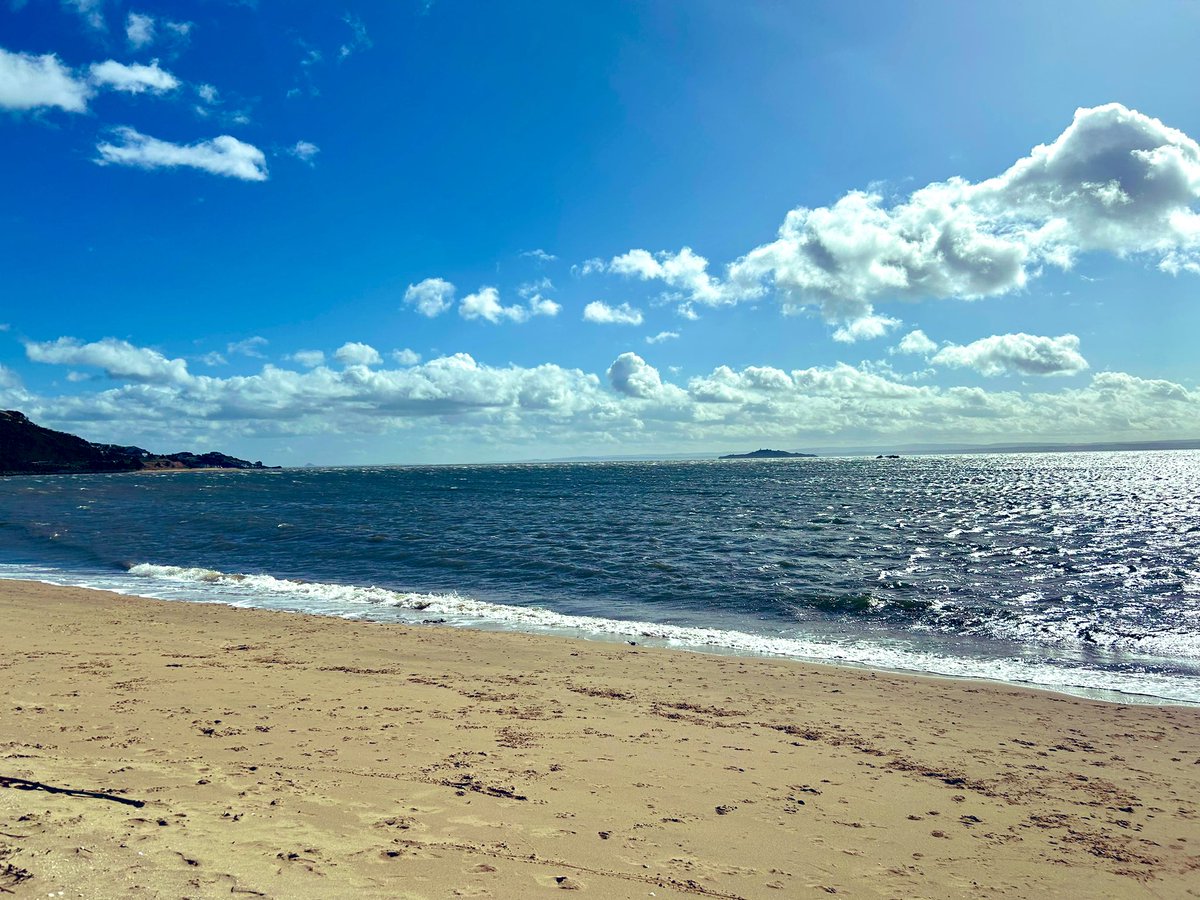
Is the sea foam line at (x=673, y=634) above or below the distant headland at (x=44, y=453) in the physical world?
below

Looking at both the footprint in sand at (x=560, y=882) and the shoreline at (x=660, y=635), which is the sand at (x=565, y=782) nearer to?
the footprint in sand at (x=560, y=882)

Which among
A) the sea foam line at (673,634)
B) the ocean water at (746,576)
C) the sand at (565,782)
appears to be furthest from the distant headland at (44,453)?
the sand at (565,782)


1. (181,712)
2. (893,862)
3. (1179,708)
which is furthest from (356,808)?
(1179,708)

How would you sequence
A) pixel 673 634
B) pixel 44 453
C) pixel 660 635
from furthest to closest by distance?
1. pixel 44 453
2. pixel 673 634
3. pixel 660 635

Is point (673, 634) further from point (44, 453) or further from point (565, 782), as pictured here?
point (44, 453)

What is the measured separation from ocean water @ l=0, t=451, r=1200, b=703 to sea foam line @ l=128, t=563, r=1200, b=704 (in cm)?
9

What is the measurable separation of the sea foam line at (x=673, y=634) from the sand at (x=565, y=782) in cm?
160

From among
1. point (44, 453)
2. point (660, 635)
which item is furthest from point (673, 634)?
point (44, 453)

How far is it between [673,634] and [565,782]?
1060 cm

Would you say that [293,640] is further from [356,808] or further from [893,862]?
[893,862]

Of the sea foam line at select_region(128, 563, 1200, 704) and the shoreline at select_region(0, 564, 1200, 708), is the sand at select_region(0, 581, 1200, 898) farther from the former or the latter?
the sea foam line at select_region(128, 563, 1200, 704)

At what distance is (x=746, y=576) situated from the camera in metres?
26.0

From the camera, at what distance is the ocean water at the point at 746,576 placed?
671 inches

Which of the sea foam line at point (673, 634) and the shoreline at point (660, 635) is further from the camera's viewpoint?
the sea foam line at point (673, 634)
